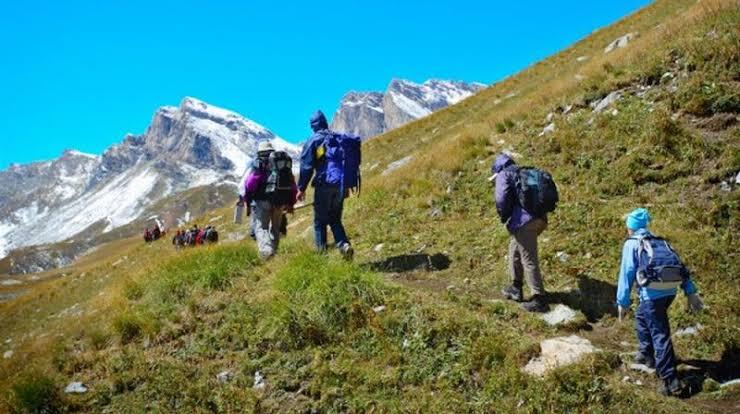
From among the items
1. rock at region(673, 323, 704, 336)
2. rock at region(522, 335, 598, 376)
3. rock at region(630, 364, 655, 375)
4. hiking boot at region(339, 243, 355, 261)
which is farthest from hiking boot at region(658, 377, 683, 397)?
hiking boot at region(339, 243, 355, 261)

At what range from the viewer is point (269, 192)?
12102 mm

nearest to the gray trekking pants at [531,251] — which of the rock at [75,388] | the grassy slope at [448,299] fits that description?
the grassy slope at [448,299]

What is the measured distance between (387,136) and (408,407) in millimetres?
33128

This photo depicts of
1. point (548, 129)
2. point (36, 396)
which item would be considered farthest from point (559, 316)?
point (548, 129)

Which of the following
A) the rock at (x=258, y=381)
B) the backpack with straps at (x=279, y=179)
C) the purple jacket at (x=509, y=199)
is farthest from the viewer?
the backpack with straps at (x=279, y=179)

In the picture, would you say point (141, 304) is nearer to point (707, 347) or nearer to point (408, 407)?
point (408, 407)

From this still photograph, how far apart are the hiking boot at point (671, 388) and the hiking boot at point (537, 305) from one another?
2.40 meters

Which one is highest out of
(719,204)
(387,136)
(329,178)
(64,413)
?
(387,136)

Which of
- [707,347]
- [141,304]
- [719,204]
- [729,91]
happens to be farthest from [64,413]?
[729,91]

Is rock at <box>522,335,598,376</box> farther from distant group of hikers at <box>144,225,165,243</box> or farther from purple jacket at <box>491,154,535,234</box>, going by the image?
distant group of hikers at <box>144,225,165,243</box>

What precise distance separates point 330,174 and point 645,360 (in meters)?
6.50

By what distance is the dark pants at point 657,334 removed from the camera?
6.94 m

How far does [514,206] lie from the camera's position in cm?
942

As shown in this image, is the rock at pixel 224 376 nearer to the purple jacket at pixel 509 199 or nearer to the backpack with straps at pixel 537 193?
the purple jacket at pixel 509 199
